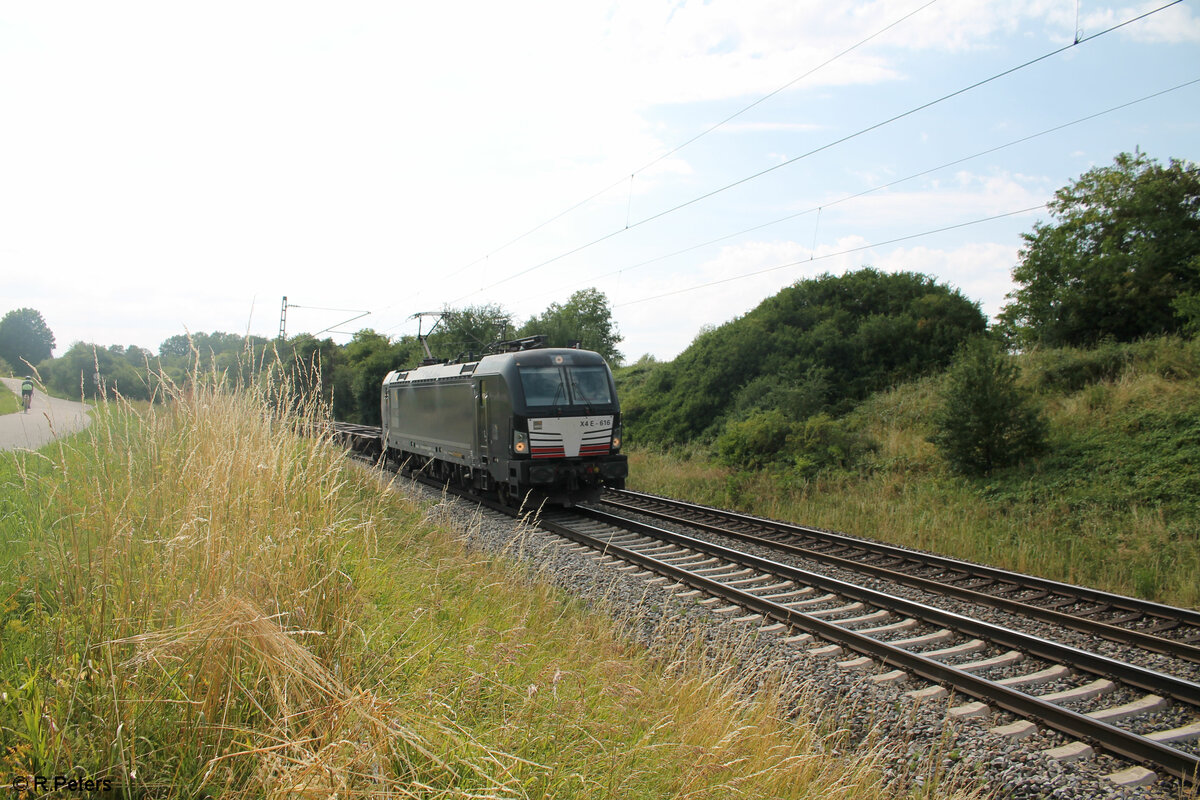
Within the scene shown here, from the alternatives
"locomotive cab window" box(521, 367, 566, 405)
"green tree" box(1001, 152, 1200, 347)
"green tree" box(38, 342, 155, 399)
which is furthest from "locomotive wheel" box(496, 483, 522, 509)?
"green tree" box(1001, 152, 1200, 347)

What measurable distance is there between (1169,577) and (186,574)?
9739 mm

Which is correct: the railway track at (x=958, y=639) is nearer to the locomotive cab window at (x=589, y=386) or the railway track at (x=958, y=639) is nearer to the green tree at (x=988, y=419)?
the locomotive cab window at (x=589, y=386)

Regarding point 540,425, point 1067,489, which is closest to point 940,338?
point 1067,489

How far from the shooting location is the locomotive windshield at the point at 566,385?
477 inches

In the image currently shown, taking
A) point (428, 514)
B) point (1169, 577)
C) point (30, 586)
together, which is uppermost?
point (30, 586)

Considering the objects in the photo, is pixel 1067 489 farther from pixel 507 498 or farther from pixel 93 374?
pixel 93 374

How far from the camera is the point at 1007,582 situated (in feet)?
25.1

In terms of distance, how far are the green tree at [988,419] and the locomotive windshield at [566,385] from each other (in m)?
6.43

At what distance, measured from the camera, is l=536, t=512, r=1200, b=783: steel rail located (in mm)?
3820

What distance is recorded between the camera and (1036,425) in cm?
1216

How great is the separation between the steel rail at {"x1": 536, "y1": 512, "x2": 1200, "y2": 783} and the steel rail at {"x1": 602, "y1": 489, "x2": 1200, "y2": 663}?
3.29 feet

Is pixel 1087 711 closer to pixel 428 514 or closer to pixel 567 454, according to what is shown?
pixel 428 514

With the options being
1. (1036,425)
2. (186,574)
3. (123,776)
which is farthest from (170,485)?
(1036,425)

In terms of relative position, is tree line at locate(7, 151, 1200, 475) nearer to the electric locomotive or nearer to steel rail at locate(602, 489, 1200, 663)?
the electric locomotive
